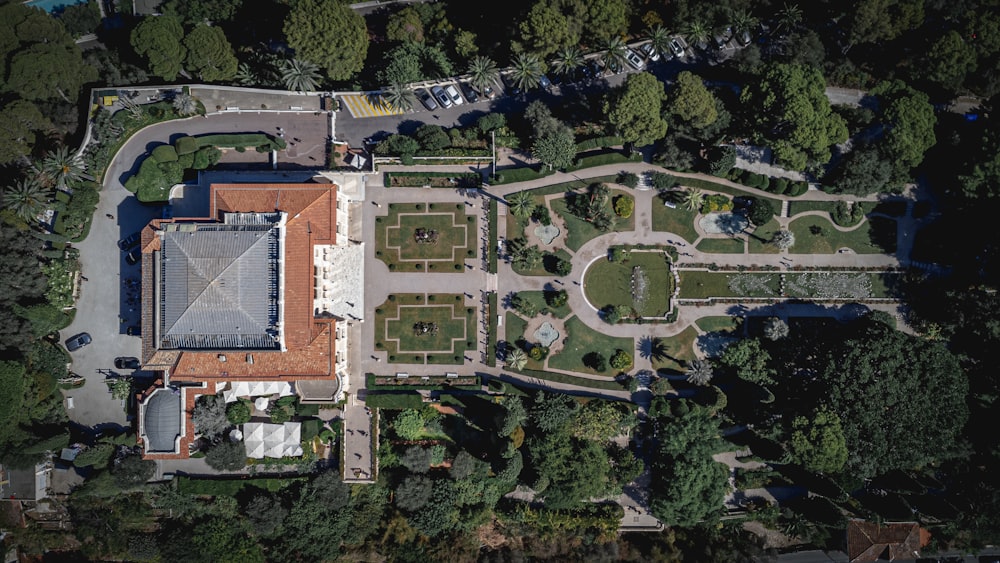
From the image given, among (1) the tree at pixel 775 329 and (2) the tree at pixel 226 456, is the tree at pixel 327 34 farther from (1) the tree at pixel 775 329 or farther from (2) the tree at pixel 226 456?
(1) the tree at pixel 775 329

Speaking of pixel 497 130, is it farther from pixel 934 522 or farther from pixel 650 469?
pixel 934 522

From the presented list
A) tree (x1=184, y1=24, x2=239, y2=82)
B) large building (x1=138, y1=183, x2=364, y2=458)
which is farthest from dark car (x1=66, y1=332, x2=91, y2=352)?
tree (x1=184, y1=24, x2=239, y2=82)

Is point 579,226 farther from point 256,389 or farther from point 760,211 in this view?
point 256,389

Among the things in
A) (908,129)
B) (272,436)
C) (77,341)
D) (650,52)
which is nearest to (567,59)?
(650,52)

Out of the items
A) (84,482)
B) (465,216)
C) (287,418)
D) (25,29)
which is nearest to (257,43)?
(25,29)

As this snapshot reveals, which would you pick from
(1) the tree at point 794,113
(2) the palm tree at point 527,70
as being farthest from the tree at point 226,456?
(1) the tree at point 794,113

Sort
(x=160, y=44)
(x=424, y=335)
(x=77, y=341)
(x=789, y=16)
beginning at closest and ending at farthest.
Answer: (x=160, y=44), (x=789, y=16), (x=77, y=341), (x=424, y=335)
